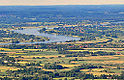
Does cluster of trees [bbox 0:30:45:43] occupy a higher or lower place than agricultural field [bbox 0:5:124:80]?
higher

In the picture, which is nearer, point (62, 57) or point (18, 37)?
point (62, 57)

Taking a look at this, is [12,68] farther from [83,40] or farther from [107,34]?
[107,34]

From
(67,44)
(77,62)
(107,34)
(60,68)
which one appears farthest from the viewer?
(107,34)

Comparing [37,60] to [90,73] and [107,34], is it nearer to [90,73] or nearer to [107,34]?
[90,73]

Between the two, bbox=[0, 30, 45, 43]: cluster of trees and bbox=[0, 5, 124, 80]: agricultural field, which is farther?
bbox=[0, 30, 45, 43]: cluster of trees

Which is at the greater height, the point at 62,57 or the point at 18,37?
the point at 18,37

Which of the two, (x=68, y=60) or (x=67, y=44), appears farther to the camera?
(x=67, y=44)

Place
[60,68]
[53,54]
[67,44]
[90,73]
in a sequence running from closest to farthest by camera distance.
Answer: [90,73]
[60,68]
[53,54]
[67,44]

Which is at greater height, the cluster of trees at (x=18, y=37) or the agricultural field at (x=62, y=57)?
the cluster of trees at (x=18, y=37)

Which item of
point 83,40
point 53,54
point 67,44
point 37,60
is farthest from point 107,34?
point 37,60

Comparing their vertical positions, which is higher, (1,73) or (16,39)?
(16,39)

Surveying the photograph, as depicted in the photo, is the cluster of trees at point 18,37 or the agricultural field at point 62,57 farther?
the cluster of trees at point 18,37
